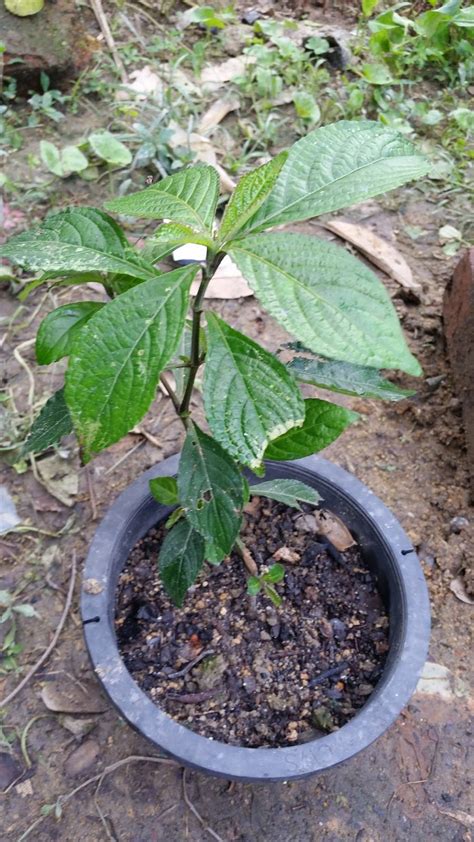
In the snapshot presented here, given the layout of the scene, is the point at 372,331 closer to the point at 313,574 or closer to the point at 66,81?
the point at 313,574

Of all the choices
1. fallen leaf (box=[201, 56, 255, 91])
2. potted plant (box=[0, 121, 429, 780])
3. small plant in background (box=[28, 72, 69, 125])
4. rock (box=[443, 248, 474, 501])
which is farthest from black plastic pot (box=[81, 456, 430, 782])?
fallen leaf (box=[201, 56, 255, 91])

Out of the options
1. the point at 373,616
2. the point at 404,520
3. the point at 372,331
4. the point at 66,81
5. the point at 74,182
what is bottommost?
the point at 404,520

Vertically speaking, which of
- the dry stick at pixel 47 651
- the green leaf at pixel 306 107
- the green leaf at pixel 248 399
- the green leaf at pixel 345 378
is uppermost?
the green leaf at pixel 248 399

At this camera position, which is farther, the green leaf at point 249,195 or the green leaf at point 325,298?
the green leaf at point 249,195

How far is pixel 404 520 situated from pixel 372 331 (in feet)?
4.31

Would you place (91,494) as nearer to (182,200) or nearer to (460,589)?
(460,589)

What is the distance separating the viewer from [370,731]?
1.29 m

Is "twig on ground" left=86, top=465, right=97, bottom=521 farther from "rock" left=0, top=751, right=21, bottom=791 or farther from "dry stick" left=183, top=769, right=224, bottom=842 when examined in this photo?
"dry stick" left=183, top=769, right=224, bottom=842

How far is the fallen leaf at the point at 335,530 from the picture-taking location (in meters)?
1.65

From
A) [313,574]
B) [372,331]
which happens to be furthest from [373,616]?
[372,331]

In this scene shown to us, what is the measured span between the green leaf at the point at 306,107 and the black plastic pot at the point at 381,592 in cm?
191

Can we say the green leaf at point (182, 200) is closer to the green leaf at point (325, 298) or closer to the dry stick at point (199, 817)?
the green leaf at point (325, 298)

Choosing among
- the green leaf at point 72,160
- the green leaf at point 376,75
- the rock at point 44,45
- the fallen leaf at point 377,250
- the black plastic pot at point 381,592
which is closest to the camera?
the black plastic pot at point 381,592

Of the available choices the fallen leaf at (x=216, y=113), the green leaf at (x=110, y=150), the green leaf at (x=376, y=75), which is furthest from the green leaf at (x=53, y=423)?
the green leaf at (x=376, y=75)
